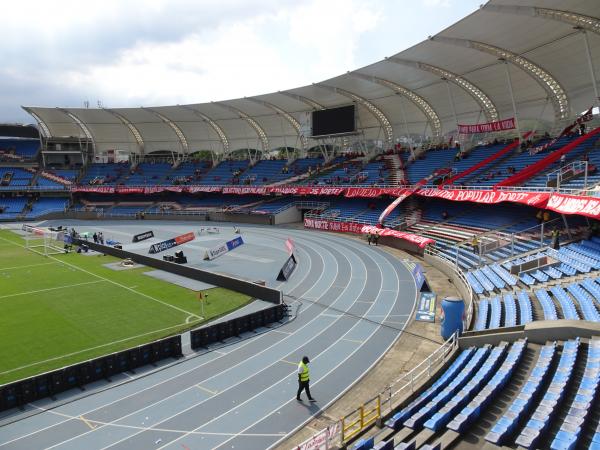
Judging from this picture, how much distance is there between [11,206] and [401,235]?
6202 cm

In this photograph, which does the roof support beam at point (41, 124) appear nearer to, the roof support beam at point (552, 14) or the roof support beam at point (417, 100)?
the roof support beam at point (417, 100)

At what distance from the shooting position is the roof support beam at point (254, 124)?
55.4 metres

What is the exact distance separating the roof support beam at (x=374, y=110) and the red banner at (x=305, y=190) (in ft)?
34.1

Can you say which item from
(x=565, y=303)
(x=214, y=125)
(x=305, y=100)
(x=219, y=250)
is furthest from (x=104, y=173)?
(x=565, y=303)

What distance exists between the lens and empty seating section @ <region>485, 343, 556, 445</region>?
7590mm

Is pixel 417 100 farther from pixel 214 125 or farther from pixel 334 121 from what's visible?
pixel 214 125

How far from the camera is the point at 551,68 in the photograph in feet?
102

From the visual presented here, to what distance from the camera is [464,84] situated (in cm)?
3772

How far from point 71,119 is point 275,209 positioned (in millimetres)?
37372

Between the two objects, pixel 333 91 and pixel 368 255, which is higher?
pixel 333 91

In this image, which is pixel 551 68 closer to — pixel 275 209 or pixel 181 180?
pixel 275 209

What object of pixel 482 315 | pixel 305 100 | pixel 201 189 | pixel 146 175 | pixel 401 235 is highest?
pixel 305 100

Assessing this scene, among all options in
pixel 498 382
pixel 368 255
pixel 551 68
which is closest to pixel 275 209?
pixel 368 255

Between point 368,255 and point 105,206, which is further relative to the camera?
point 105,206
